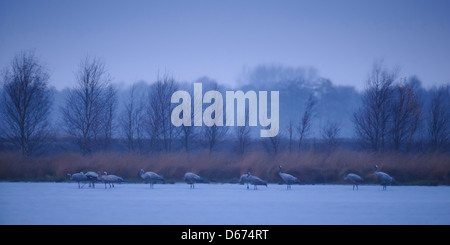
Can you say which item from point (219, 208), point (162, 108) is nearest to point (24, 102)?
point (162, 108)

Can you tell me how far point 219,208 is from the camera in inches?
486

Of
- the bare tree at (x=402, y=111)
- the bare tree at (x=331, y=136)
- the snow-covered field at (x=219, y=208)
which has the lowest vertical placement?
the snow-covered field at (x=219, y=208)

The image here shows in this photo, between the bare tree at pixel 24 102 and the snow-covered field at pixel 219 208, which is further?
the bare tree at pixel 24 102

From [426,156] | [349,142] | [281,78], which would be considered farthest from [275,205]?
[281,78]

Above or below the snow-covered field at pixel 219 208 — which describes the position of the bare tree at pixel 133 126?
above

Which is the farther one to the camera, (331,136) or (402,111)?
(331,136)

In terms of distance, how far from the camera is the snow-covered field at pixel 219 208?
1049cm

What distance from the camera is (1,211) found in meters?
11.6

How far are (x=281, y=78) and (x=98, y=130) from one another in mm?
43158

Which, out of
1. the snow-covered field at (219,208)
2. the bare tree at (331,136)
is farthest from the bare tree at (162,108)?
the snow-covered field at (219,208)

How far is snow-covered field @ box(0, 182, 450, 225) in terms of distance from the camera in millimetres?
10492

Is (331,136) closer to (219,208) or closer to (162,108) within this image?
(162,108)

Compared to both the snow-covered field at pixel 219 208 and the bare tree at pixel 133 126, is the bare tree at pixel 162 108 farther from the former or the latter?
the snow-covered field at pixel 219 208
